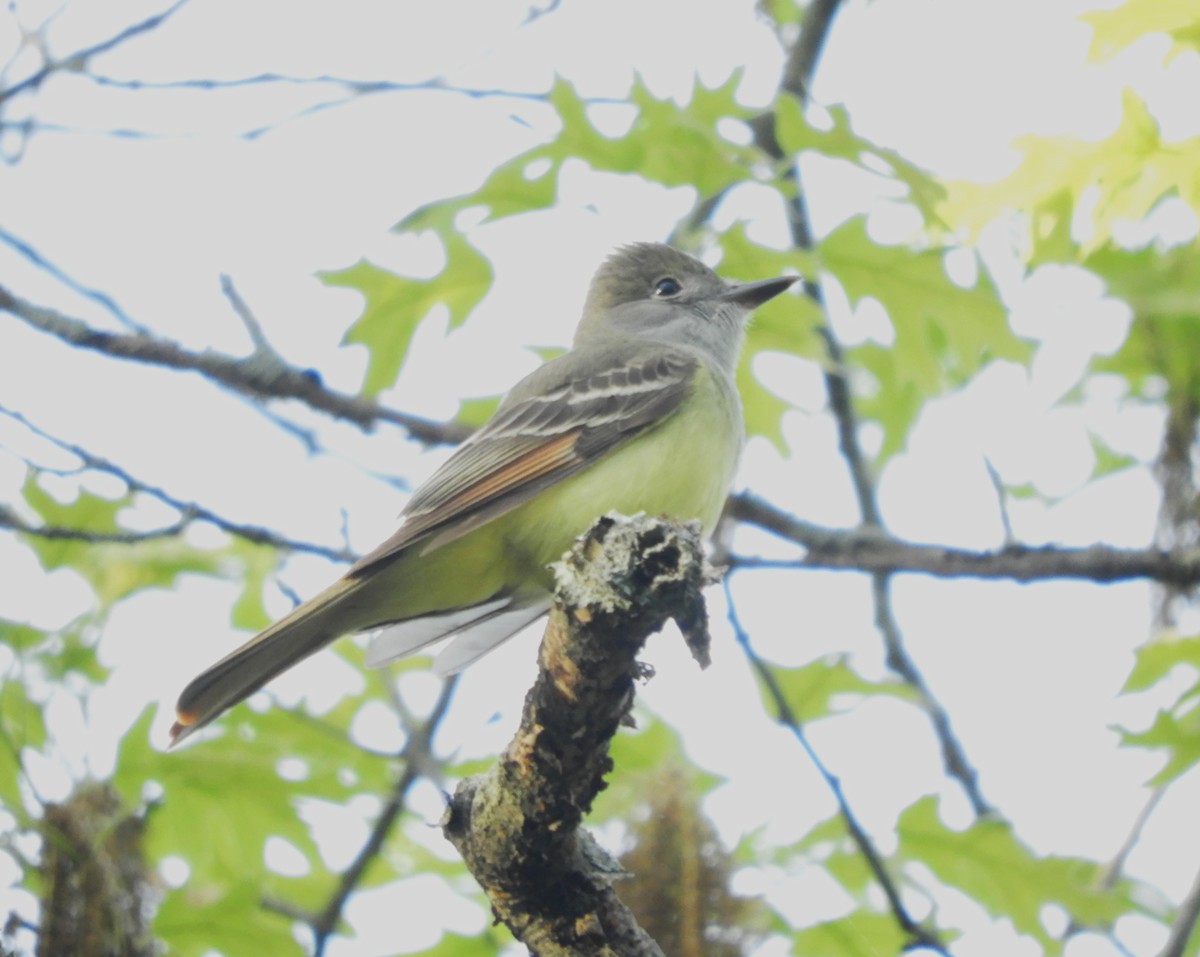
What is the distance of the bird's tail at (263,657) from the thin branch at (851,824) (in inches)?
56.1

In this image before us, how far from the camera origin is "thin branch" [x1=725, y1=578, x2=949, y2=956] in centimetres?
539

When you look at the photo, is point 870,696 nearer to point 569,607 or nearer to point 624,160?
point 624,160

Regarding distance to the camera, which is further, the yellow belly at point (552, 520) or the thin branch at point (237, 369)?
the thin branch at point (237, 369)

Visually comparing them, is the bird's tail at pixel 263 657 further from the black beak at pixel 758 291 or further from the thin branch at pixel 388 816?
the black beak at pixel 758 291

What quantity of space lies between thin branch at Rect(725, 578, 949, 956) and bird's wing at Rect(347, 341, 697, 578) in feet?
2.79

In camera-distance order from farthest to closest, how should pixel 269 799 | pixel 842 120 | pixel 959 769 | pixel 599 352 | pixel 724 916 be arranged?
pixel 959 769, pixel 599 352, pixel 269 799, pixel 842 120, pixel 724 916

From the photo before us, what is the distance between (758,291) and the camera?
7.07 metres

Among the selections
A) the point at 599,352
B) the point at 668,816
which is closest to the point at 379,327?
the point at 599,352

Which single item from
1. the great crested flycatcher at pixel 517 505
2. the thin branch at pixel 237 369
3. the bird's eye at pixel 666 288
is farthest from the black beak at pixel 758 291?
the thin branch at pixel 237 369

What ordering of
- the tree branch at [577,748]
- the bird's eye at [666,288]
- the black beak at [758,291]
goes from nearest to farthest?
1. the tree branch at [577,748]
2. the black beak at [758,291]
3. the bird's eye at [666,288]

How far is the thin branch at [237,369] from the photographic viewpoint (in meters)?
6.55

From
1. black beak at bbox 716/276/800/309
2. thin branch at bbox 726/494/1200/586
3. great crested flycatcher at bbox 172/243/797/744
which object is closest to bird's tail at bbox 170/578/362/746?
great crested flycatcher at bbox 172/243/797/744

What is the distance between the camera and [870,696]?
659cm

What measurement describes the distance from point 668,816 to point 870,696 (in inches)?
62.8
